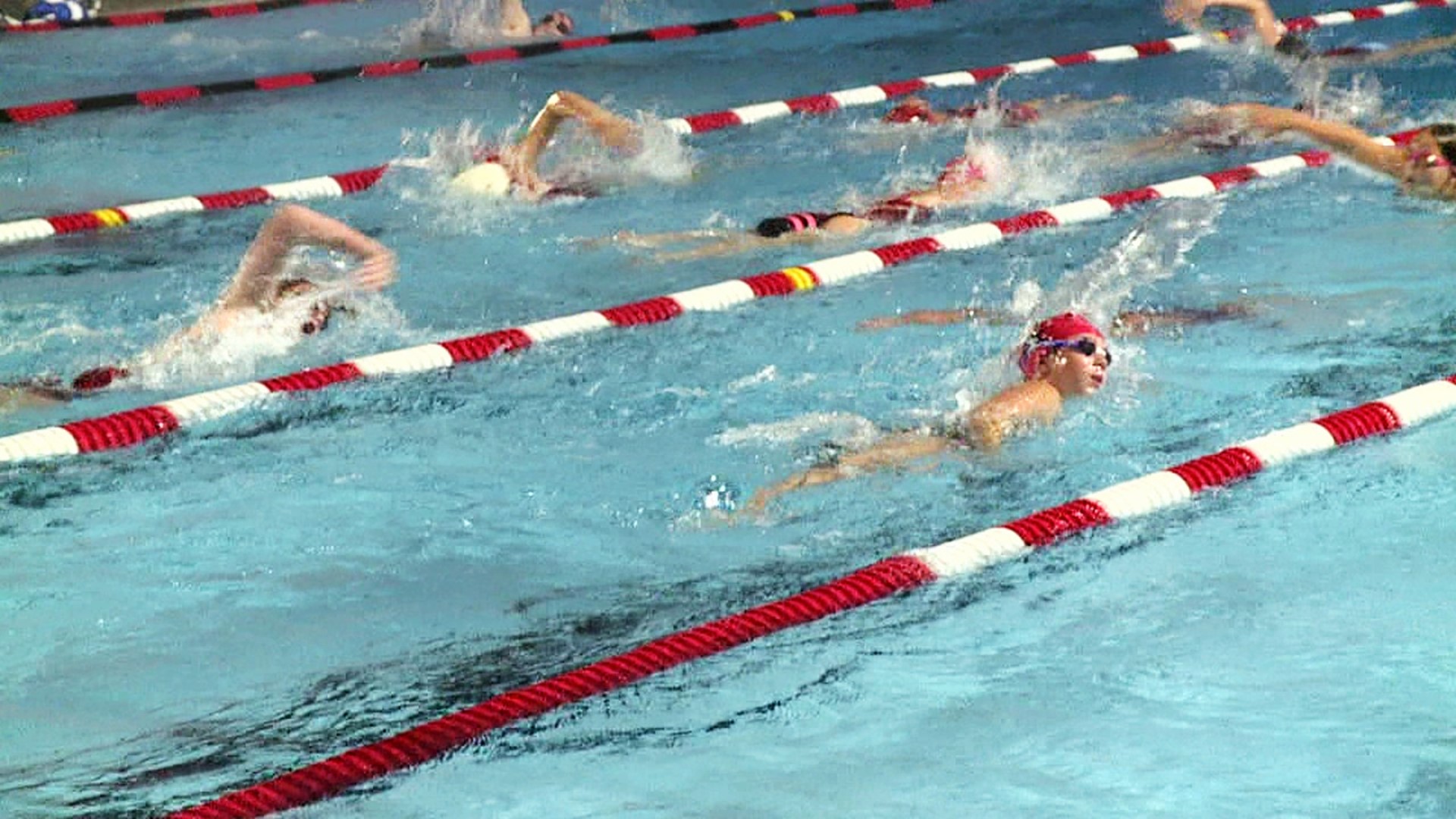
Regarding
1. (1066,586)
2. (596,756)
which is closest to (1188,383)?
(1066,586)

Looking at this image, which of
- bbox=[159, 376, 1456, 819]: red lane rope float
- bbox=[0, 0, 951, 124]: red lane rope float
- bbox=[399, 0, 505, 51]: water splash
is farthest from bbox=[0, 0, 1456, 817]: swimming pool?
bbox=[399, 0, 505, 51]: water splash

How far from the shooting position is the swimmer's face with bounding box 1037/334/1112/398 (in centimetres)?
463

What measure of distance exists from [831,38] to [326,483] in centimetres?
639

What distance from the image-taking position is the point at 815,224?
6.38m

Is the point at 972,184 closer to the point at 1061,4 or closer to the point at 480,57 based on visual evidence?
the point at 480,57

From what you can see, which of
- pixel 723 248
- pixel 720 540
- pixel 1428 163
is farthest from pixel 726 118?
pixel 720 540

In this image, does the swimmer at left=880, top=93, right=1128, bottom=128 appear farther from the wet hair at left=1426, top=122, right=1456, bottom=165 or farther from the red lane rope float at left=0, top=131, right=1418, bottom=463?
the wet hair at left=1426, top=122, right=1456, bottom=165

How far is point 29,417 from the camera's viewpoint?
4.79 metres

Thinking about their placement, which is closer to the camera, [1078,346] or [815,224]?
[1078,346]

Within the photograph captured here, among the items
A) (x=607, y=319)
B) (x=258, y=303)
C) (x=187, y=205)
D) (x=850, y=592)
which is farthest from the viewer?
(x=187, y=205)

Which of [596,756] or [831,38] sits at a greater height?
[831,38]

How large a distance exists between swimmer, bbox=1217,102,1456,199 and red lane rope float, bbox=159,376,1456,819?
4.58 feet

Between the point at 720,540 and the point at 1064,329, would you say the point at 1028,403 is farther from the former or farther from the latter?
the point at 720,540

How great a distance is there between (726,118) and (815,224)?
2.04m
